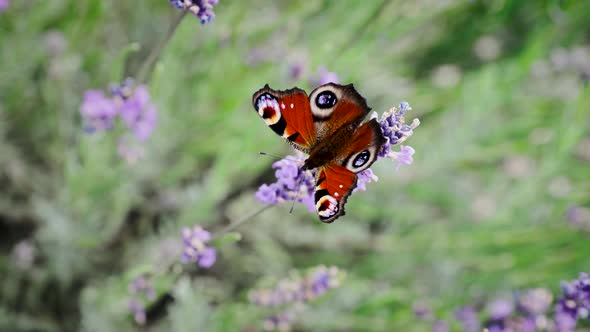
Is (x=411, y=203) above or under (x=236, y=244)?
above

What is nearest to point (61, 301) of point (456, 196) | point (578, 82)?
point (456, 196)

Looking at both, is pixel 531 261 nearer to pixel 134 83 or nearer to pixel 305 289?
pixel 305 289

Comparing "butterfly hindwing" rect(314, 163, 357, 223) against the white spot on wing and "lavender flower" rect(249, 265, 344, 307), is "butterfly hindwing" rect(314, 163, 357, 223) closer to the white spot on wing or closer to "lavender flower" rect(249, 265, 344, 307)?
the white spot on wing

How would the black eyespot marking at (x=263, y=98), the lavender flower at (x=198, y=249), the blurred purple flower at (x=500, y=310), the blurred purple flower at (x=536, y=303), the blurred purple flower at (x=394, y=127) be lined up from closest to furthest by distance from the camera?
the blurred purple flower at (x=394, y=127)
the black eyespot marking at (x=263, y=98)
the lavender flower at (x=198, y=249)
the blurred purple flower at (x=536, y=303)
the blurred purple flower at (x=500, y=310)

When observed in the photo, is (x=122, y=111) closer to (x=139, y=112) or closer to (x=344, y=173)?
(x=139, y=112)

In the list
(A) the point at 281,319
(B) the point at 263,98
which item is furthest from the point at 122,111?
(A) the point at 281,319

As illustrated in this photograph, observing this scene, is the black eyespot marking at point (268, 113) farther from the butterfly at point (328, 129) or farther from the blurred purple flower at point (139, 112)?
the blurred purple flower at point (139, 112)

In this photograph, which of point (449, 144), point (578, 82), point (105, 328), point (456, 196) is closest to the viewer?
point (105, 328)

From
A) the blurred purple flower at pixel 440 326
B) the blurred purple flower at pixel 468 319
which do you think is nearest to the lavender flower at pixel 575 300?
the blurred purple flower at pixel 468 319
